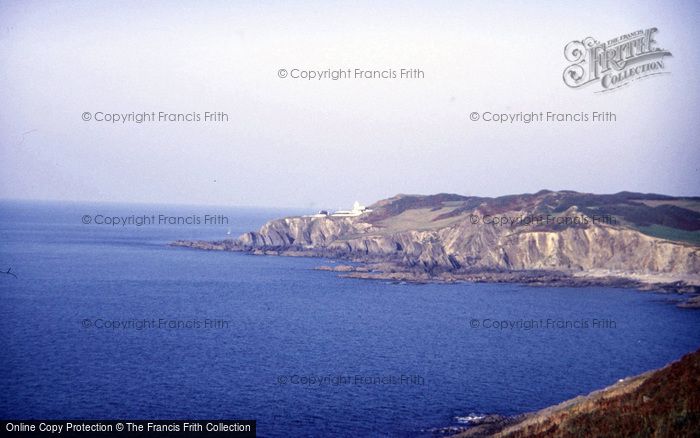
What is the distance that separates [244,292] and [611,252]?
191ft

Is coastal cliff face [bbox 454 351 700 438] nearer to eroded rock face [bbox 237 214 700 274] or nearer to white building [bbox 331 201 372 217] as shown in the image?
eroded rock face [bbox 237 214 700 274]

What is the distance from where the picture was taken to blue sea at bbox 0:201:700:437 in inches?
1559

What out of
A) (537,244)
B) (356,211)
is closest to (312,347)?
(537,244)

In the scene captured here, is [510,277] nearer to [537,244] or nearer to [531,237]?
[537,244]

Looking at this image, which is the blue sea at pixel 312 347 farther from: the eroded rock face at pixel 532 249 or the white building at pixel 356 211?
the white building at pixel 356 211

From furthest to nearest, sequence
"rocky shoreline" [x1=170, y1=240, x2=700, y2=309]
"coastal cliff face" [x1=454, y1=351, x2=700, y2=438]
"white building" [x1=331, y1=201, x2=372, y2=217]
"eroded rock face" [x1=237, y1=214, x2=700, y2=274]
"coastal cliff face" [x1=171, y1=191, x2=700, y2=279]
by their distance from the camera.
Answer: "white building" [x1=331, y1=201, x2=372, y2=217] → "coastal cliff face" [x1=171, y1=191, x2=700, y2=279] → "eroded rock face" [x1=237, y1=214, x2=700, y2=274] → "rocky shoreline" [x1=170, y1=240, x2=700, y2=309] → "coastal cliff face" [x1=454, y1=351, x2=700, y2=438]

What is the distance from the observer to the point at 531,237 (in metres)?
113

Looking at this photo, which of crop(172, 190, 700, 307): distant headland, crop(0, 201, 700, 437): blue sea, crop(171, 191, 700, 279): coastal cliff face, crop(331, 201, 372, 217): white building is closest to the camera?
crop(0, 201, 700, 437): blue sea

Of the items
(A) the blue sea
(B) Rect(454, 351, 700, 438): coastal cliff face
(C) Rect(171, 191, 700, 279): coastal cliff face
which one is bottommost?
(A) the blue sea

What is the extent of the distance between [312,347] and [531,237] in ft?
216

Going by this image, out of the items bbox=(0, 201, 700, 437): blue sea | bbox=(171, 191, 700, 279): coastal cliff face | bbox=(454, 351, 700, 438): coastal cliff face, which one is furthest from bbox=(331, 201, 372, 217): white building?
bbox=(454, 351, 700, 438): coastal cliff face

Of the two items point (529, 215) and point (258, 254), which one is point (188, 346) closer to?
point (529, 215)

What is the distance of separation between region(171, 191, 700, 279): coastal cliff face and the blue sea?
588 inches

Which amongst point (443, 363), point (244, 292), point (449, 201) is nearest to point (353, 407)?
point (443, 363)
